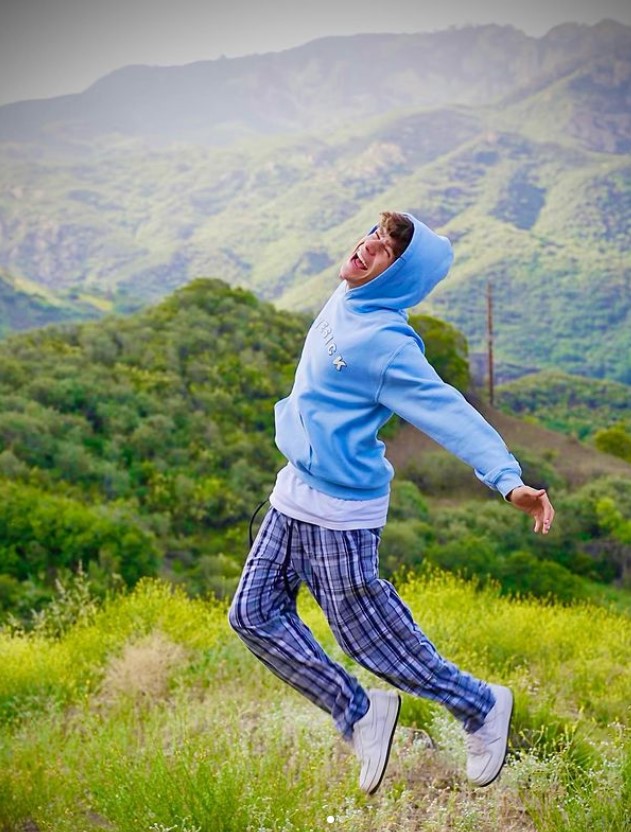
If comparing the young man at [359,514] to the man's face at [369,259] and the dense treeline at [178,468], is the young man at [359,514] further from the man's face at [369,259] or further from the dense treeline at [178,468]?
the dense treeline at [178,468]

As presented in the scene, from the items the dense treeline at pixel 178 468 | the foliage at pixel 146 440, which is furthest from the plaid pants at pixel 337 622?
the dense treeline at pixel 178 468

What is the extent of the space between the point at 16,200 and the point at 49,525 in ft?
335

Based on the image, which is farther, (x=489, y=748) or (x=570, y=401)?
(x=570, y=401)

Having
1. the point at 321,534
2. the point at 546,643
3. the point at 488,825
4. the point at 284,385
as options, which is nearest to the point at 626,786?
the point at 488,825

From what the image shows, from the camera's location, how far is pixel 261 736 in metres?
3.57

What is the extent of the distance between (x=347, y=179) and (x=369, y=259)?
13884 cm

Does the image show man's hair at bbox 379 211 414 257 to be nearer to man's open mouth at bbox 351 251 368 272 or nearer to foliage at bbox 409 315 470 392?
man's open mouth at bbox 351 251 368 272

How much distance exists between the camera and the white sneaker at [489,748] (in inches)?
105

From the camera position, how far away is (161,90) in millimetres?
162125

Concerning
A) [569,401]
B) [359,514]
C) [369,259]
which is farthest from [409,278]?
[569,401]

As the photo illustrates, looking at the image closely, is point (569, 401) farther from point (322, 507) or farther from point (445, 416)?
point (445, 416)

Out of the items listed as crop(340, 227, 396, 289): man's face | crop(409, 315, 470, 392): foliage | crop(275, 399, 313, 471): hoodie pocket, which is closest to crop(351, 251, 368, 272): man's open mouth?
crop(340, 227, 396, 289): man's face

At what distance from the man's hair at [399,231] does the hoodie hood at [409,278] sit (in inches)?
0.6

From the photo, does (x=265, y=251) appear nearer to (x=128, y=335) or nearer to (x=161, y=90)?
(x=161, y=90)
